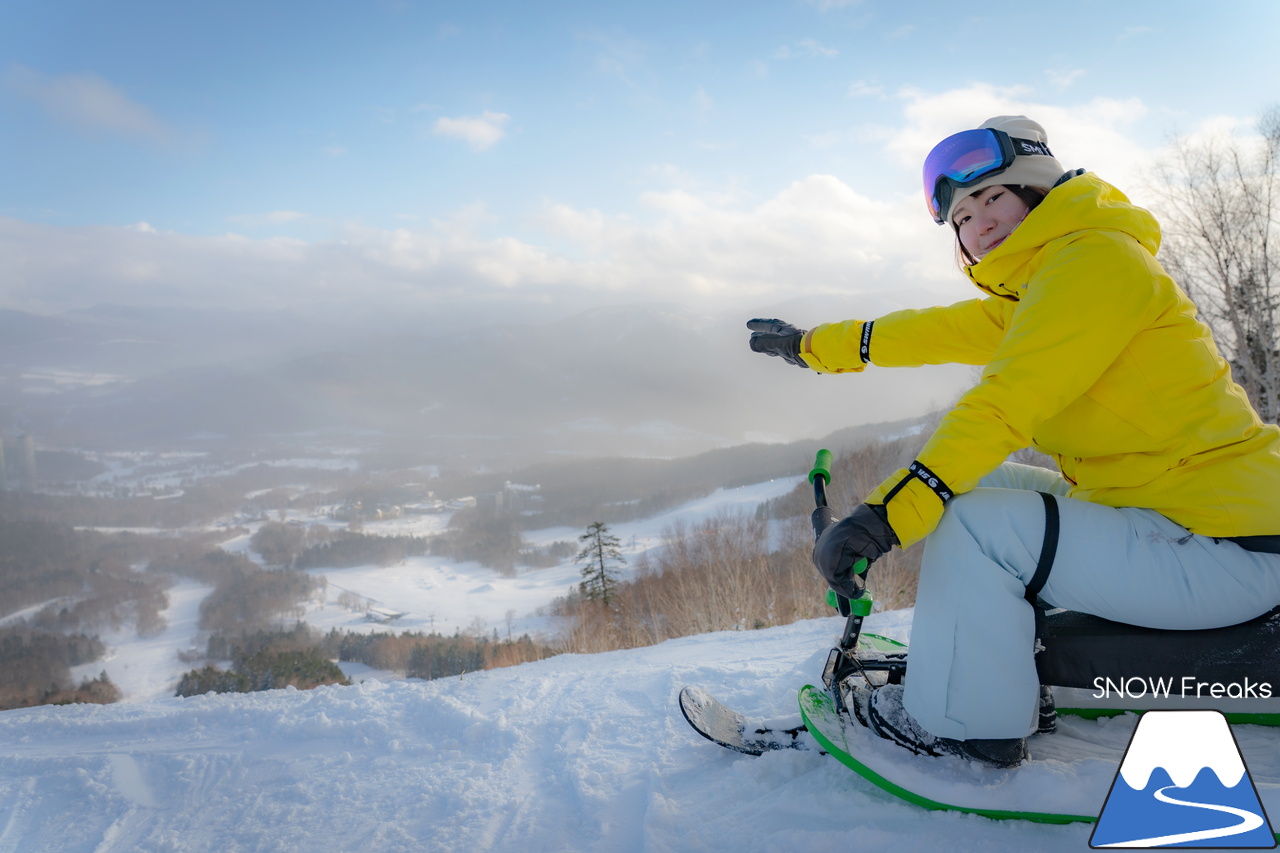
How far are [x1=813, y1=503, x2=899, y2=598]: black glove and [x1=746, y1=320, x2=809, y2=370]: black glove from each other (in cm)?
156

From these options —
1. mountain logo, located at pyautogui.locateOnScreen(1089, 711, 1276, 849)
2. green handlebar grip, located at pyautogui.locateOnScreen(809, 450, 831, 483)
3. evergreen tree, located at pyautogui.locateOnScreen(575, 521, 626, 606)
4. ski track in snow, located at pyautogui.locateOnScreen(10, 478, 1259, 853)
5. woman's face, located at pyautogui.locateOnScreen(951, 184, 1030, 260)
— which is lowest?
evergreen tree, located at pyautogui.locateOnScreen(575, 521, 626, 606)

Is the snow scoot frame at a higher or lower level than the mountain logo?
higher

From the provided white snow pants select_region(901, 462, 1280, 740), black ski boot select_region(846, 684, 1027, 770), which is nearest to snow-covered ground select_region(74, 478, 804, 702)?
black ski boot select_region(846, 684, 1027, 770)

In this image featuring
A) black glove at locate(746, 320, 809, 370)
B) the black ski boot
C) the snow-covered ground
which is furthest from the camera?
the snow-covered ground

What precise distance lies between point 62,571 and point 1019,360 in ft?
368

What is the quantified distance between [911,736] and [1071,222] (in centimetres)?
148

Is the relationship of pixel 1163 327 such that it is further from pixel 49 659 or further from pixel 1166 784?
pixel 49 659

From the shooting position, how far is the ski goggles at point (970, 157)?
190 cm

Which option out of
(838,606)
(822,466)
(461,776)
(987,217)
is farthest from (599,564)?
(987,217)

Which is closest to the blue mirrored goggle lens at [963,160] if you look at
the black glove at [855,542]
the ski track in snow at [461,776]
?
the black glove at [855,542]

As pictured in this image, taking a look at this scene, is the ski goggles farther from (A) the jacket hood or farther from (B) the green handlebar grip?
(B) the green handlebar grip

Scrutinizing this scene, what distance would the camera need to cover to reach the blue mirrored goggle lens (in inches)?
74.8

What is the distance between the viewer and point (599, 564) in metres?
32.5

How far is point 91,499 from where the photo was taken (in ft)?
357
